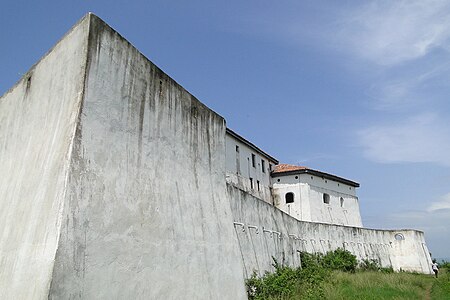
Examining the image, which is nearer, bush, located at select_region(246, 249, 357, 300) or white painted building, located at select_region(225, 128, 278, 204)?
bush, located at select_region(246, 249, 357, 300)

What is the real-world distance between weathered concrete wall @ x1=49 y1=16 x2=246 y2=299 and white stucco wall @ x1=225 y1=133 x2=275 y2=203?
12.5 m

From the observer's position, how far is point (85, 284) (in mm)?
4496

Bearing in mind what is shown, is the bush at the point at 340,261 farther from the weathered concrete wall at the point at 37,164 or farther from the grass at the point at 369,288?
the weathered concrete wall at the point at 37,164

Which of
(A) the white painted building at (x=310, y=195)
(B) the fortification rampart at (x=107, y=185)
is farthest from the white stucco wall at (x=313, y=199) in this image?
(B) the fortification rampart at (x=107, y=185)

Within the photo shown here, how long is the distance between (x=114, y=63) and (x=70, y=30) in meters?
0.79

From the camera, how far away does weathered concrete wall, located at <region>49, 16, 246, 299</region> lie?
4.72m

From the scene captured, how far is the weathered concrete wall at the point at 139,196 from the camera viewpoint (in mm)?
4719

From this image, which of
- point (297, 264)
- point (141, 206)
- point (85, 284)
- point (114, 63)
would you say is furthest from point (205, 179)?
point (297, 264)

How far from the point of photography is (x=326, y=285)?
11250mm

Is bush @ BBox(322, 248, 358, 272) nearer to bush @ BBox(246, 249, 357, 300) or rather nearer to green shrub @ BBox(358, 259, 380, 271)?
bush @ BBox(246, 249, 357, 300)

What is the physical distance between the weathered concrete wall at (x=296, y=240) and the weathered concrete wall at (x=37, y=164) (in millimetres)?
4523

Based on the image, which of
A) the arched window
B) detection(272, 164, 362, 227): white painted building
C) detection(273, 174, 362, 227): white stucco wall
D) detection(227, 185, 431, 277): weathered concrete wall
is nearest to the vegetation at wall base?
detection(227, 185, 431, 277): weathered concrete wall

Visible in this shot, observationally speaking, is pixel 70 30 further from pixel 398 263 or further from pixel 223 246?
pixel 398 263

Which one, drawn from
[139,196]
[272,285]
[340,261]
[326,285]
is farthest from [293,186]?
[139,196]
